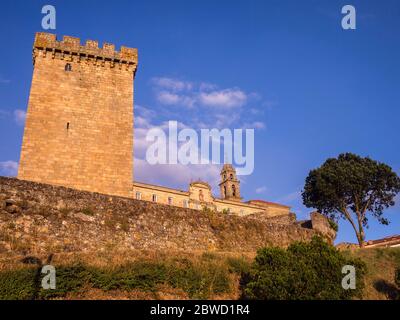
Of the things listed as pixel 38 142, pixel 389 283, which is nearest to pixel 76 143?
pixel 38 142

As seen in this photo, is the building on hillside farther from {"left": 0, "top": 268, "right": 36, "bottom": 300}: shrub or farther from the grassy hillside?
{"left": 0, "top": 268, "right": 36, "bottom": 300}: shrub

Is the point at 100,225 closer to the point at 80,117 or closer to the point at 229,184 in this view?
the point at 80,117

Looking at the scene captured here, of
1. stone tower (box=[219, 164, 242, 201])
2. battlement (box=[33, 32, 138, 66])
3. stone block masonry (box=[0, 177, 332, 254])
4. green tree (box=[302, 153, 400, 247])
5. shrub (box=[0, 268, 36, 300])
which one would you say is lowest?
shrub (box=[0, 268, 36, 300])

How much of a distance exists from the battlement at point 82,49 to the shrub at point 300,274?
1775 cm

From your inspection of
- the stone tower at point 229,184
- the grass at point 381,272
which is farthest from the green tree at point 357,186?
the stone tower at point 229,184

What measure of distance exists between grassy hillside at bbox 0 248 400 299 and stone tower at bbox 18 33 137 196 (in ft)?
28.7

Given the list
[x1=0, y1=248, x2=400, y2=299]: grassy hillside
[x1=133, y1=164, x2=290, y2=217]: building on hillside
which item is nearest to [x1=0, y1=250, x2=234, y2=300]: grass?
[x1=0, y1=248, x2=400, y2=299]: grassy hillside

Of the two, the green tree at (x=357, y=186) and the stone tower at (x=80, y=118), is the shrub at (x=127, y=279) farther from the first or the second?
the green tree at (x=357, y=186)

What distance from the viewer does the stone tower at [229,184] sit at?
74.7 metres

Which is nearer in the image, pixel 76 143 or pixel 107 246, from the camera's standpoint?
pixel 107 246

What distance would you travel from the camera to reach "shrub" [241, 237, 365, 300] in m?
10.2

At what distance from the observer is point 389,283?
54.2 feet
